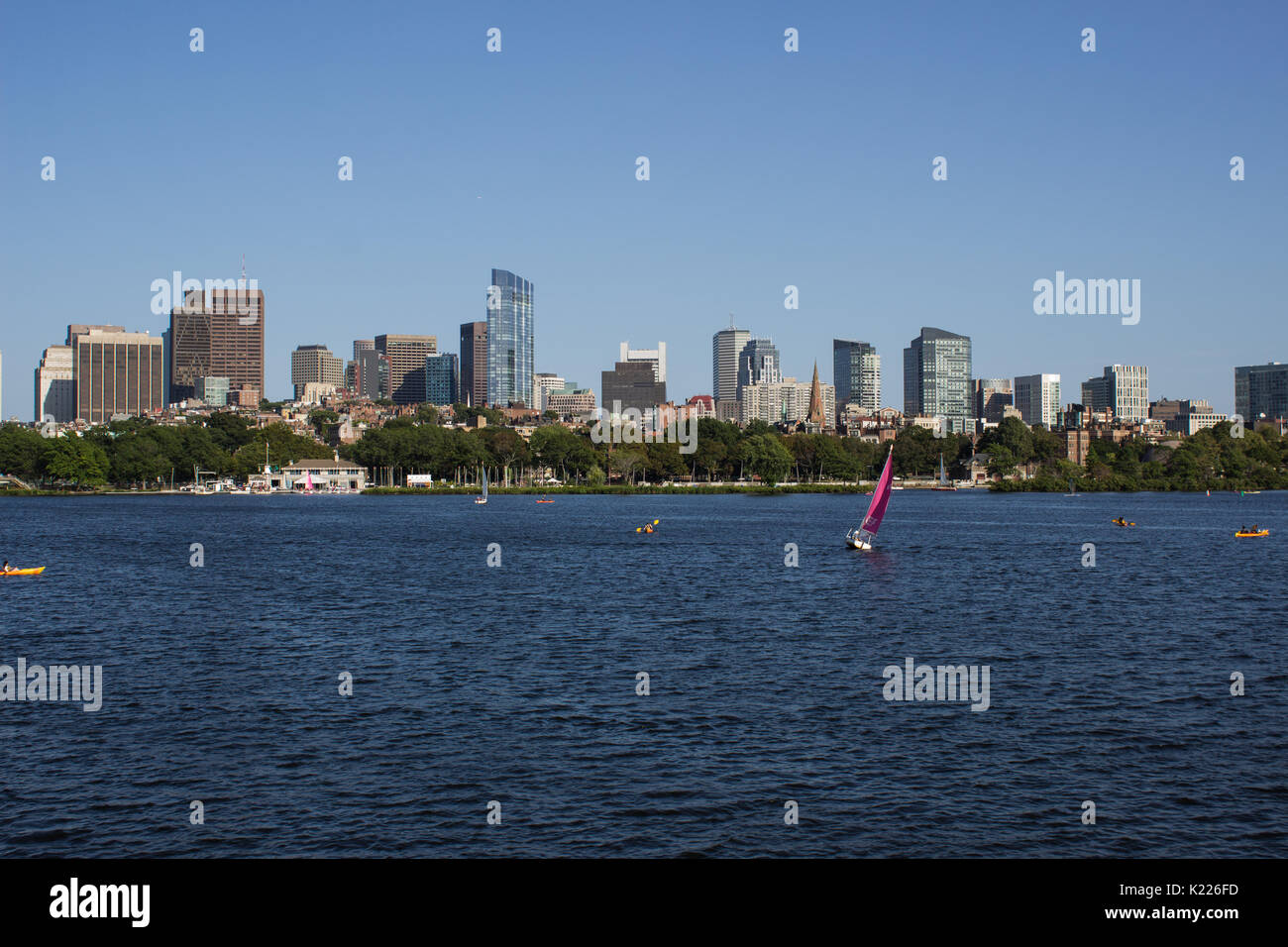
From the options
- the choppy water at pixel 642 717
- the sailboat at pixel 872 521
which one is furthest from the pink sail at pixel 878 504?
the choppy water at pixel 642 717

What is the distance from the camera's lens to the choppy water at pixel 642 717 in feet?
72.6

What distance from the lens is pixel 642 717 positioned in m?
31.3

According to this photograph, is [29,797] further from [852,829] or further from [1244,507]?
[1244,507]

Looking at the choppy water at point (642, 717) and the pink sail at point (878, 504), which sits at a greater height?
the pink sail at point (878, 504)

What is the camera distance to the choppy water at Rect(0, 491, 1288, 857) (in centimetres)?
2212
